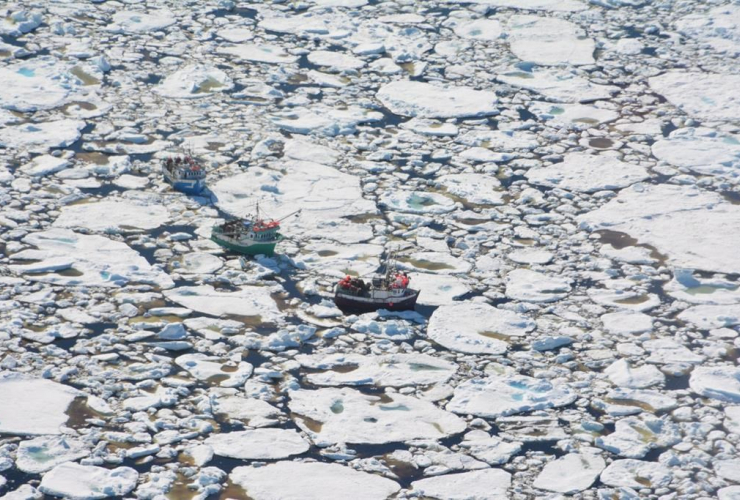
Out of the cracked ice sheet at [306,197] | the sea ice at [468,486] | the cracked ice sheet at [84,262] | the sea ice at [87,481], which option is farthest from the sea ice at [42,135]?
the sea ice at [468,486]

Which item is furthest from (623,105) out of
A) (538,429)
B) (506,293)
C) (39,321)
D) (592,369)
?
(39,321)

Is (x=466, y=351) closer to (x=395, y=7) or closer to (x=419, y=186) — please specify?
(x=419, y=186)

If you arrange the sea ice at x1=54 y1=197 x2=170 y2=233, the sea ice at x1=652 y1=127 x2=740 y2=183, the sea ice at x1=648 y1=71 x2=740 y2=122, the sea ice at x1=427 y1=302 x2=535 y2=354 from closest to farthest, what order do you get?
the sea ice at x1=427 y1=302 x2=535 y2=354 → the sea ice at x1=54 y1=197 x2=170 y2=233 → the sea ice at x1=652 y1=127 x2=740 y2=183 → the sea ice at x1=648 y1=71 x2=740 y2=122

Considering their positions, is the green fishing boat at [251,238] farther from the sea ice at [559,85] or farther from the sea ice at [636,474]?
the sea ice at [559,85]

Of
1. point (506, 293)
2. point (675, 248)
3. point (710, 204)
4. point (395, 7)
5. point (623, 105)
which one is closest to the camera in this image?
point (506, 293)

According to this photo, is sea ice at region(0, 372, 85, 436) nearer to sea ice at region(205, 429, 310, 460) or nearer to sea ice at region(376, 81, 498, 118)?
sea ice at region(205, 429, 310, 460)

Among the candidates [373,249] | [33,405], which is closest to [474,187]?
[373,249]

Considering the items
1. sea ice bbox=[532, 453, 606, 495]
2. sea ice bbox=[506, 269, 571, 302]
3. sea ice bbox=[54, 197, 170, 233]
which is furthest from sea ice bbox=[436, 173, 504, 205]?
sea ice bbox=[532, 453, 606, 495]
